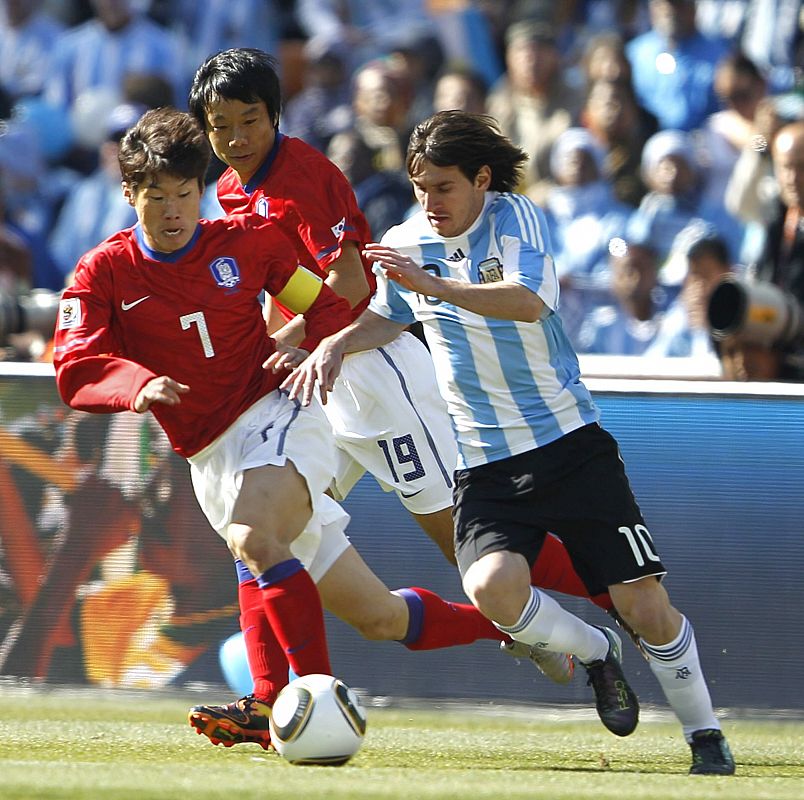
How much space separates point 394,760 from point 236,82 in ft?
6.96

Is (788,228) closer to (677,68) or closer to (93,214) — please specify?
(677,68)

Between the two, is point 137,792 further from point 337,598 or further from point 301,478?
point 337,598

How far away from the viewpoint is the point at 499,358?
14.3 feet

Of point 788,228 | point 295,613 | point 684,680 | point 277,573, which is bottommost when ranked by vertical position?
point 684,680

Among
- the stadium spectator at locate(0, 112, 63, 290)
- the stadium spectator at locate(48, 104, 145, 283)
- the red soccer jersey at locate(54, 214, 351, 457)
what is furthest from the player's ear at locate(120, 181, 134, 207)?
the stadium spectator at locate(0, 112, 63, 290)

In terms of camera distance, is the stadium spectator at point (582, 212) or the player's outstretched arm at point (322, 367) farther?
the stadium spectator at point (582, 212)

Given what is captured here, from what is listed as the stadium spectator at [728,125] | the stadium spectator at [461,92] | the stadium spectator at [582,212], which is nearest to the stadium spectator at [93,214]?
the stadium spectator at [461,92]

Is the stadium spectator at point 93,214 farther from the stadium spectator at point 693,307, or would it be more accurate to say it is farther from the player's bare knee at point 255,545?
the player's bare knee at point 255,545

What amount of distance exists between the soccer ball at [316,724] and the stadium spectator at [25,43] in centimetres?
820

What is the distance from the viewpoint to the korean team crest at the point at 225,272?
4.39 m

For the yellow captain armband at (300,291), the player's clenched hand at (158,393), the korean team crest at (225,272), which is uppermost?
the korean team crest at (225,272)

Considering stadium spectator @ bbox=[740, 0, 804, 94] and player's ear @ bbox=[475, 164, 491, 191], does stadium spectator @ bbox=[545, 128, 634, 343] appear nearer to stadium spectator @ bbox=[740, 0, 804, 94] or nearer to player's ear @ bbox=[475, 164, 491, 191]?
stadium spectator @ bbox=[740, 0, 804, 94]

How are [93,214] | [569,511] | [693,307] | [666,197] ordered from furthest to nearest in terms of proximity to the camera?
[93,214], [666,197], [693,307], [569,511]

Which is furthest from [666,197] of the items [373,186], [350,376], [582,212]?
[350,376]
